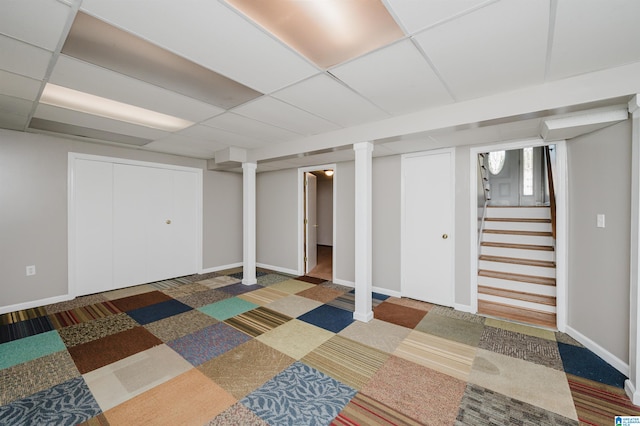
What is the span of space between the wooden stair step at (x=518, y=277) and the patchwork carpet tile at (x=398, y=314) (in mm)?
1249

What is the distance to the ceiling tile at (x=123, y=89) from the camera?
2.05m

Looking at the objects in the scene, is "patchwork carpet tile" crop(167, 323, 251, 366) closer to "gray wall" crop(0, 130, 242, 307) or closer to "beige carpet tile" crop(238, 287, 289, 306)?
"beige carpet tile" crop(238, 287, 289, 306)

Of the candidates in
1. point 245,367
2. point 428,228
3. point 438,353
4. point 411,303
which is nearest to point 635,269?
point 438,353

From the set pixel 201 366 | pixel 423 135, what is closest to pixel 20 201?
pixel 201 366

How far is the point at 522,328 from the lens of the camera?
10.4ft

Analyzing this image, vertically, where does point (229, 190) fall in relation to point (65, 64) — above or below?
below

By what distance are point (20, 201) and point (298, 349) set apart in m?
4.25

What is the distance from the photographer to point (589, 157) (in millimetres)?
2746

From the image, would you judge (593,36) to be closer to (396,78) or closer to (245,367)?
(396,78)

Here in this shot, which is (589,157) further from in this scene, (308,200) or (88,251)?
(88,251)

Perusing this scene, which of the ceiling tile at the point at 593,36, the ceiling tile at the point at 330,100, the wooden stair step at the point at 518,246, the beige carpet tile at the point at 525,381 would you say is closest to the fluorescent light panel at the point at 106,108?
the ceiling tile at the point at 330,100

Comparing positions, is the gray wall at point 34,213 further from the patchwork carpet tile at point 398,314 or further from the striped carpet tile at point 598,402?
the striped carpet tile at point 598,402

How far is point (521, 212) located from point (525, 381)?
11.6ft

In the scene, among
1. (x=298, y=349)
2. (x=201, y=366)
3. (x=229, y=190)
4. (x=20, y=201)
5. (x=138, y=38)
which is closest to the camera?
(x=138, y=38)
